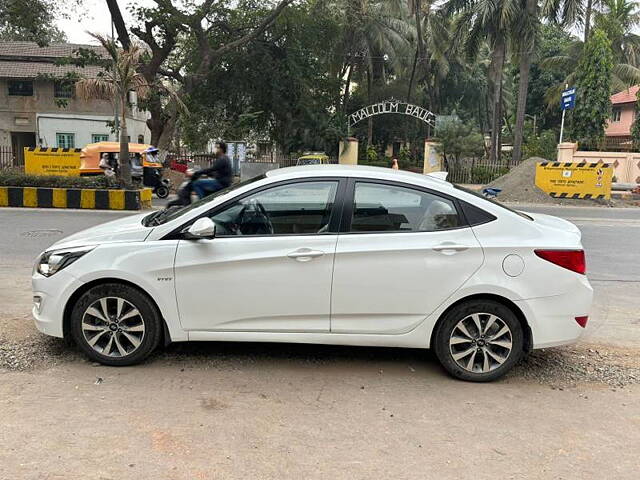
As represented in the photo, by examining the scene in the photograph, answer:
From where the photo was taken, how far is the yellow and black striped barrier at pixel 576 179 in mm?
21453

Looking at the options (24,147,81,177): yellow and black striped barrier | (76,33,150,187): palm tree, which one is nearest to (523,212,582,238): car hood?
(76,33,150,187): palm tree

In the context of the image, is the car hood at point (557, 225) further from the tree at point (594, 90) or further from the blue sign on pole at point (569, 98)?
the tree at point (594, 90)

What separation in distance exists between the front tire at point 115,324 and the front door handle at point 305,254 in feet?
3.77

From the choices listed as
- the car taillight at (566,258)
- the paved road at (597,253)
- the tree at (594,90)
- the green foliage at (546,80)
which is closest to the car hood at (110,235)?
the paved road at (597,253)

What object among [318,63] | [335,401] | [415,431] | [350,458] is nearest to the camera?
[350,458]

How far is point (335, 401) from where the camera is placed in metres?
3.94

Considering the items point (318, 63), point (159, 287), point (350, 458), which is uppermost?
point (318, 63)

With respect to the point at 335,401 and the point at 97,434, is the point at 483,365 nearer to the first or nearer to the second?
the point at 335,401

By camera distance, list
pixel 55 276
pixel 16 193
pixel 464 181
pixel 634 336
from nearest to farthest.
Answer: pixel 55 276
pixel 634 336
pixel 16 193
pixel 464 181

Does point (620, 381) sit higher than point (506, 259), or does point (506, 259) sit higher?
point (506, 259)

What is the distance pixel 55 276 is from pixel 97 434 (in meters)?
1.43

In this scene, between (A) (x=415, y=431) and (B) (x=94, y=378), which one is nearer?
(A) (x=415, y=431)

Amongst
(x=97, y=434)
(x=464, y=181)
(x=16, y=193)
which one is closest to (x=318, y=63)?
(x=464, y=181)

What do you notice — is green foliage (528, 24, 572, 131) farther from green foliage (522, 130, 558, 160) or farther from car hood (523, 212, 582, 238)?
car hood (523, 212, 582, 238)
